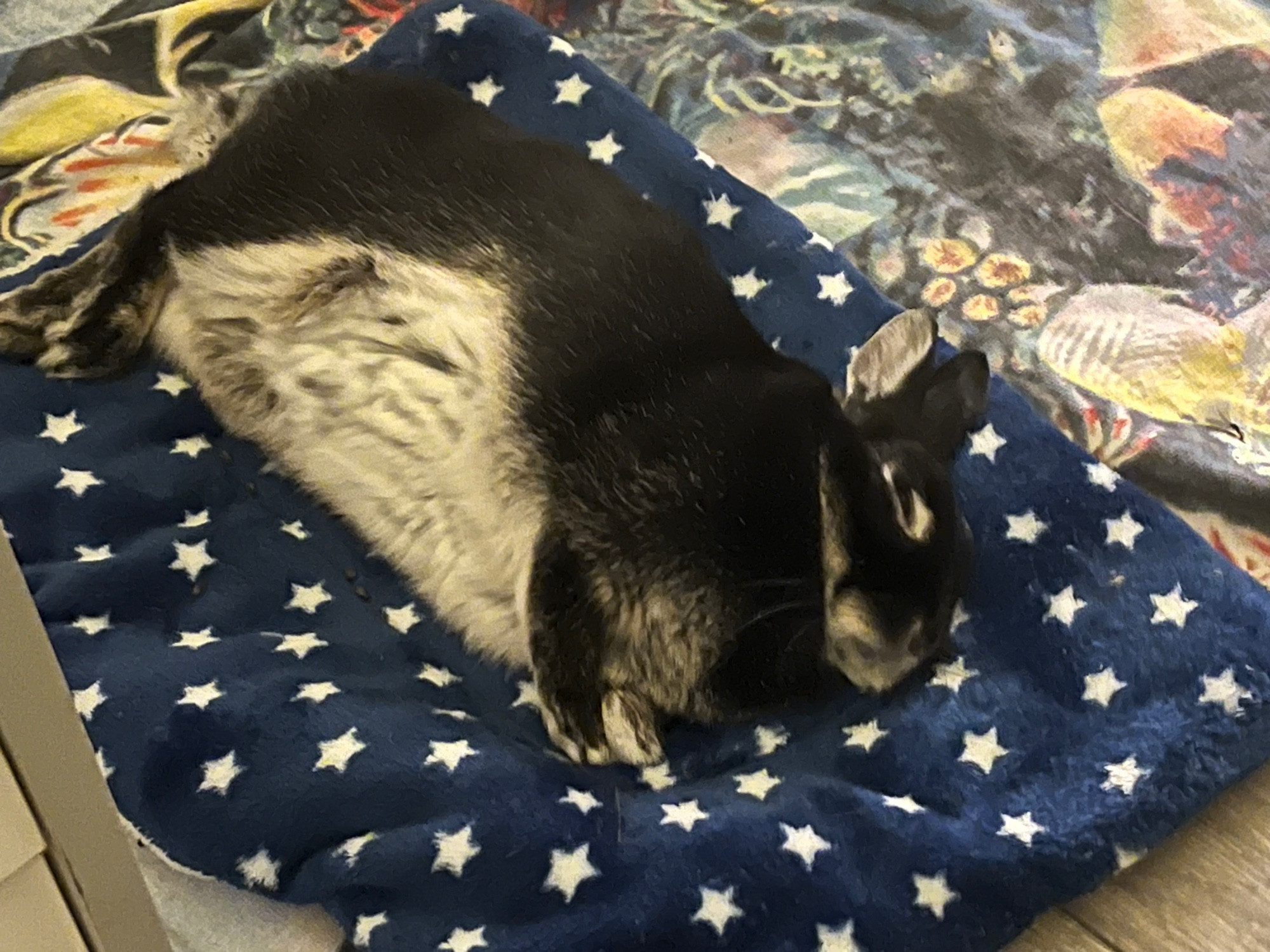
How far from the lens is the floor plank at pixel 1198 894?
3.58 ft

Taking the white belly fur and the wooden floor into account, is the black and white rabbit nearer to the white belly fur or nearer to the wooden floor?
the white belly fur

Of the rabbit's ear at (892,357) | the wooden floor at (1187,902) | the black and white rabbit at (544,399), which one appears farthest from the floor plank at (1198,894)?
the rabbit's ear at (892,357)

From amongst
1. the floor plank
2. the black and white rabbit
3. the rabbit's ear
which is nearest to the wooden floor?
the floor plank

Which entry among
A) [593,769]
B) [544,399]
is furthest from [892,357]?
[593,769]

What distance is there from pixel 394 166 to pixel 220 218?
22 centimetres

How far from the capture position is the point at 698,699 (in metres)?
1.23

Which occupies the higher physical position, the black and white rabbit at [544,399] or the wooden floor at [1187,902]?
the black and white rabbit at [544,399]

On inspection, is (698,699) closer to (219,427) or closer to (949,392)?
(949,392)

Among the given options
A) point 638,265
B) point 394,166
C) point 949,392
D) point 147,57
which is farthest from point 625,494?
point 147,57

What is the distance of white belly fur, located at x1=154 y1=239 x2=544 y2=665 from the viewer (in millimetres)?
1301

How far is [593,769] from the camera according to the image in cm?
118

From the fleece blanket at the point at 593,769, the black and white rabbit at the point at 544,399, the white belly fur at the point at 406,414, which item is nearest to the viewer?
the fleece blanket at the point at 593,769

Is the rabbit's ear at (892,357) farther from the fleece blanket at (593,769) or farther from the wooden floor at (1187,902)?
the wooden floor at (1187,902)

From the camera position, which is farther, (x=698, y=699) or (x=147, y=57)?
(x=147, y=57)
